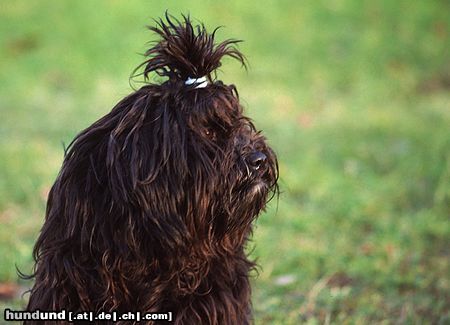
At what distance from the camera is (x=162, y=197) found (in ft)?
9.73

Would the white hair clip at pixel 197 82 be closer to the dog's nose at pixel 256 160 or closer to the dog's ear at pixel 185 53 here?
the dog's ear at pixel 185 53

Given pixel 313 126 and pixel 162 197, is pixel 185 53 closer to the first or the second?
pixel 162 197

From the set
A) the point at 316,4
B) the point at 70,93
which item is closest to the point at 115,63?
Answer: the point at 70,93

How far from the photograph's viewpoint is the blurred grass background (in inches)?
197

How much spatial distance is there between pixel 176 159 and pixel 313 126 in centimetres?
618

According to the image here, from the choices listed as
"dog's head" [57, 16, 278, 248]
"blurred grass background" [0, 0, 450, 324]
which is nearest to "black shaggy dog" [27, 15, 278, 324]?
"dog's head" [57, 16, 278, 248]

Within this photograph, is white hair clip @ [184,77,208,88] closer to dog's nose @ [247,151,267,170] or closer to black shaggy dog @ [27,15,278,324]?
black shaggy dog @ [27,15,278,324]

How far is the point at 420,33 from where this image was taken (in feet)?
39.7

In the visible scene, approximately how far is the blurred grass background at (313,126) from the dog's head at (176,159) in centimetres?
123

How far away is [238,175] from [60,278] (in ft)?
2.70

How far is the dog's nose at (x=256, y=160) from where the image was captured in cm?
307

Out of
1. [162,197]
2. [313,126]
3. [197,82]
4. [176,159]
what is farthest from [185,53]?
[313,126]

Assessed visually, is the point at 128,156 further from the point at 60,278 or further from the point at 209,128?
the point at 60,278

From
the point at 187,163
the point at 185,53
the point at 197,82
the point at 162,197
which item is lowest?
the point at 162,197
